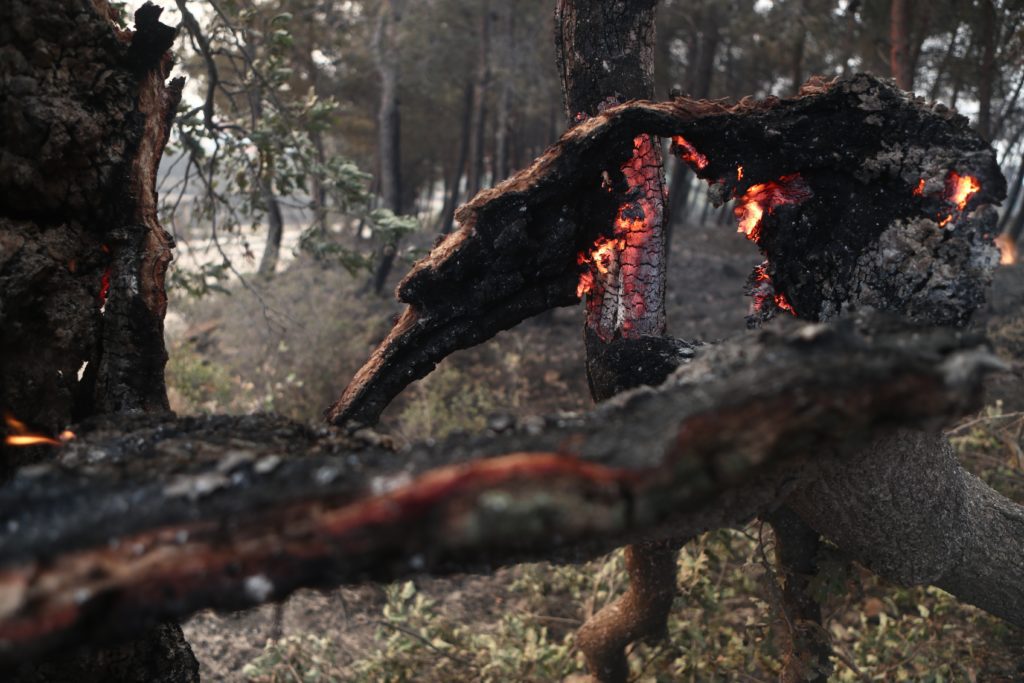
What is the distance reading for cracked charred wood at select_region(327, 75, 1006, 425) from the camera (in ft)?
7.45

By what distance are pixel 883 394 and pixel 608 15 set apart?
2588 mm

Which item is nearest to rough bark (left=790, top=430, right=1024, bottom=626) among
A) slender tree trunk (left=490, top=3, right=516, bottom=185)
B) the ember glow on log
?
the ember glow on log

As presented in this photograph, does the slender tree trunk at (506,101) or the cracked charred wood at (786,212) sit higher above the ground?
the slender tree trunk at (506,101)

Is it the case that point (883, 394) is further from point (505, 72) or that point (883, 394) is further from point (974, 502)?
point (505, 72)

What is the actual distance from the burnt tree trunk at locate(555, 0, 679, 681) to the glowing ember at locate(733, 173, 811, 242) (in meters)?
0.47

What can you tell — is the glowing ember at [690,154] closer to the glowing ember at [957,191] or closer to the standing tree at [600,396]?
the standing tree at [600,396]

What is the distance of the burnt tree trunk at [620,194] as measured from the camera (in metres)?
2.91

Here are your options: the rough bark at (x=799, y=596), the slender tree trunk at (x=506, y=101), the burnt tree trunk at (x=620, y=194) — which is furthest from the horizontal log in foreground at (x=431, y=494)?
the slender tree trunk at (x=506, y=101)

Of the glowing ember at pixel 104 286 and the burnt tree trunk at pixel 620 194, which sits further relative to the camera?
the burnt tree trunk at pixel 620 194

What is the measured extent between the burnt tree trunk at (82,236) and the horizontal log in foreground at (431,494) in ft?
3.78

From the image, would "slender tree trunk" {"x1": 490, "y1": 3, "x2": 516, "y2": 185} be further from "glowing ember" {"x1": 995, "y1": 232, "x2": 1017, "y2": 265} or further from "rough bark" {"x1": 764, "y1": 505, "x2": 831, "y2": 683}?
"rough bark" {"x1": 764, "y1": 505, "x2": 831, "y2": 683}

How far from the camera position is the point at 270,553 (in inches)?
42.4

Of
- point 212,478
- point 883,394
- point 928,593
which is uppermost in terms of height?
point 883,394

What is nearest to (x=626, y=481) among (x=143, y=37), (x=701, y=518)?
(x=701, y=518)
